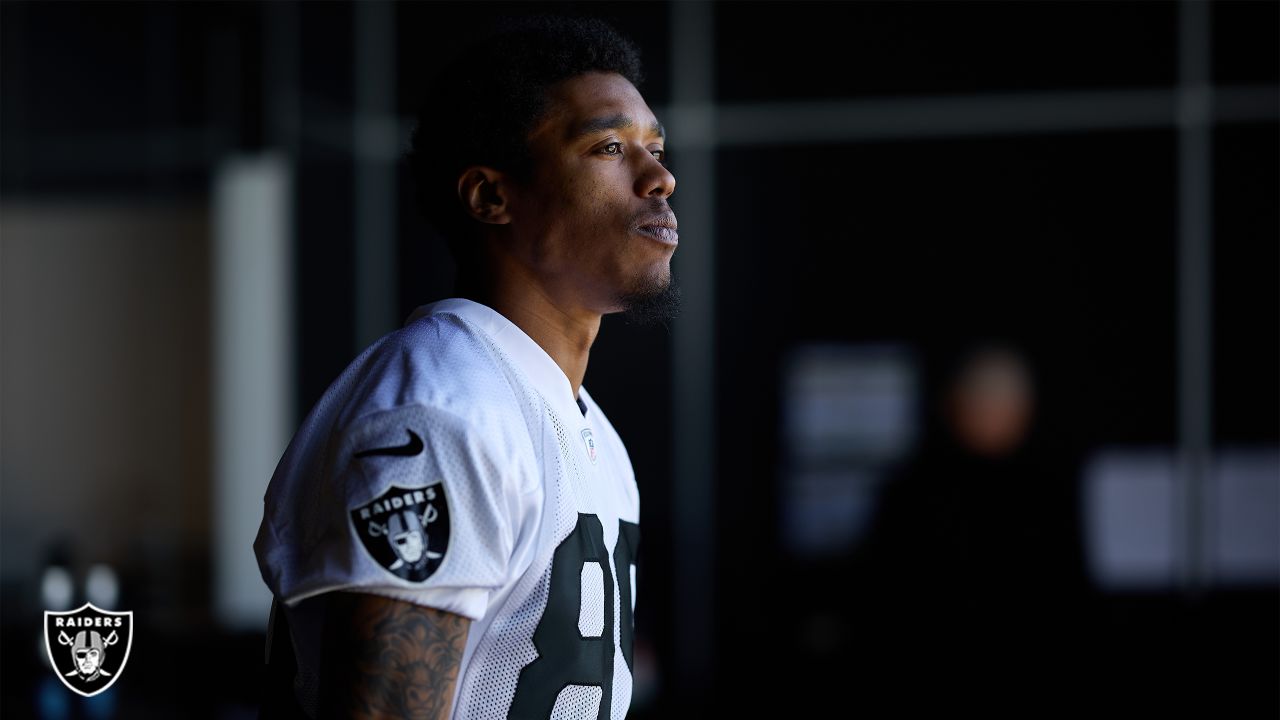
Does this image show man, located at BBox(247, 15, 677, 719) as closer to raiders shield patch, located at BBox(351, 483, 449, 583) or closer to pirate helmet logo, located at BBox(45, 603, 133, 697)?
raiders shield patch, located at BBox(351, 483, 449, 583)

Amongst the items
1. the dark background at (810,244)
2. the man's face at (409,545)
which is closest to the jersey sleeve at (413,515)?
the man's face at (409,545)

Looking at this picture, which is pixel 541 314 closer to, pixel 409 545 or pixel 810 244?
pixel 409 545

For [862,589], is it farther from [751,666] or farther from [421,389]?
[421,389]

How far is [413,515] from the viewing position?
967 mm

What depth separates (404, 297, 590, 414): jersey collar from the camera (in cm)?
117

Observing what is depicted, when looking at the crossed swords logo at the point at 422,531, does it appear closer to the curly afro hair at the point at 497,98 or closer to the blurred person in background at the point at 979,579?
the curly afro hair at the point at 497,98

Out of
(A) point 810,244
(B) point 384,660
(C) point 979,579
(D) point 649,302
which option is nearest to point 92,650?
(B) point 384,660

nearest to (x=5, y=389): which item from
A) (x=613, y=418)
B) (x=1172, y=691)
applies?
(x=613, y=418)

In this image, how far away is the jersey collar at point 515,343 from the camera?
46.2 inches

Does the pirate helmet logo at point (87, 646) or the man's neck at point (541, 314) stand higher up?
the man's neck at point (541, 314)

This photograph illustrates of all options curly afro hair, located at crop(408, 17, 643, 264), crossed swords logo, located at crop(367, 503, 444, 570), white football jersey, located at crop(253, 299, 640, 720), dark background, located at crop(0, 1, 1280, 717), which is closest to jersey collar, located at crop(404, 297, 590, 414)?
white football jersey, located at crop(253, 299, 640, 720)

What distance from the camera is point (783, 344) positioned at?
457 cm

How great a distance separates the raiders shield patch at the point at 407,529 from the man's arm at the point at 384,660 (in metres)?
0.03

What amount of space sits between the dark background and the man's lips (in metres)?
2.85
